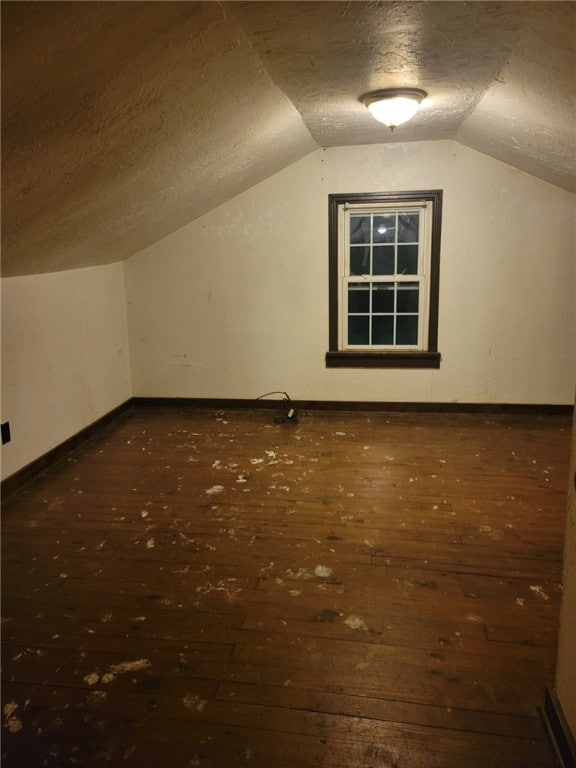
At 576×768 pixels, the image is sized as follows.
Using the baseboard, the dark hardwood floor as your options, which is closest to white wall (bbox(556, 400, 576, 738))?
the dark hardwood floor

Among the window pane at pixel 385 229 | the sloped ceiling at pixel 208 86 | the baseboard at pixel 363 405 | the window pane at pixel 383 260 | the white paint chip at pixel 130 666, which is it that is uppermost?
the sloped ceiling at pixel 208 86

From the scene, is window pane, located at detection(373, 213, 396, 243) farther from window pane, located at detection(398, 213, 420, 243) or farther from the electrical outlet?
the electrical outlet

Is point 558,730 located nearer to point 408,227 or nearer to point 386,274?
point 386,274

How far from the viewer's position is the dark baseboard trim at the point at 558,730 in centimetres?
152

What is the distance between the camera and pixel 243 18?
1890mm

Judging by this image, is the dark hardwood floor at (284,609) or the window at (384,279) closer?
the dark hardwood floor at (284,609)

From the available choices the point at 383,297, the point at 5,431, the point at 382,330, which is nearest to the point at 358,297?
the point at 383,297

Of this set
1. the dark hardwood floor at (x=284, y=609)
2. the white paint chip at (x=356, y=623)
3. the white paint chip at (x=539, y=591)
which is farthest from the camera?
the white paint chip at (x=539, y=591)

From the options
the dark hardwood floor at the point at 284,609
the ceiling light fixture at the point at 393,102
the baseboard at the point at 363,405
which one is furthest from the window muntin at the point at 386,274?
the ceiling light fixture at the point at 393,102

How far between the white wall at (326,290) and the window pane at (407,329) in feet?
0.75

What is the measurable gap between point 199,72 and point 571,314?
11.9 feet

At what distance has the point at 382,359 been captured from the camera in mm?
4828

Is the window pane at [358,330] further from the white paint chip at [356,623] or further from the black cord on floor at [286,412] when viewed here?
the white paint chip at [356,623]

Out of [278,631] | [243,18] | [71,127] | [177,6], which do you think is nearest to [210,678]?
[278,631]
